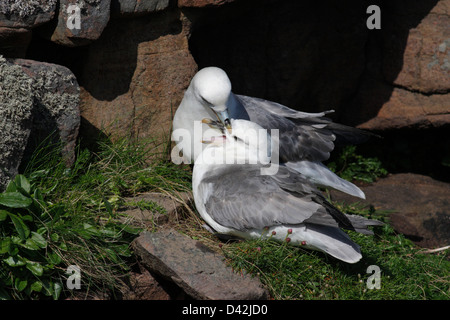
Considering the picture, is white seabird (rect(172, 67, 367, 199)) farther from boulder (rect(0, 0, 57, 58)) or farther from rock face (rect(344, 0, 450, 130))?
rock face (rect(344, 0, 450, 130))

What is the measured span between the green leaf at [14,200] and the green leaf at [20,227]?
60 millimetres

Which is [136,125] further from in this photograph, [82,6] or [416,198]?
[416,198]

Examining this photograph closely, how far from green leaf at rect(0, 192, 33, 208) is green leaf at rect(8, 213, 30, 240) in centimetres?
6

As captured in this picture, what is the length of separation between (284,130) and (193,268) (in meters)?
1.56

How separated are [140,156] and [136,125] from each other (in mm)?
379

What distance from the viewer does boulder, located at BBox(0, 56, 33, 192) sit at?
3.53m

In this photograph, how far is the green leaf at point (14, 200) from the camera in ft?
10.7

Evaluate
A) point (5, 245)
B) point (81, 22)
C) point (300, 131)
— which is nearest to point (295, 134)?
point (300, 131)

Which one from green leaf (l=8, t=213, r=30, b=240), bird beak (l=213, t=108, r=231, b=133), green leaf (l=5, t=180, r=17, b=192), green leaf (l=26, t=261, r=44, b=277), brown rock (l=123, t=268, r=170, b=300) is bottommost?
brown rock (l=123, t=268, r=170, b=300)

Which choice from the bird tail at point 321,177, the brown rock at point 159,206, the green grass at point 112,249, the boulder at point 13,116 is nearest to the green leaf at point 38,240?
the green grass at point 112,249

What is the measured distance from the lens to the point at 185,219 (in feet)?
13.8

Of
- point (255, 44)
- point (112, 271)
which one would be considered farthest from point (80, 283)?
point (255, 44)

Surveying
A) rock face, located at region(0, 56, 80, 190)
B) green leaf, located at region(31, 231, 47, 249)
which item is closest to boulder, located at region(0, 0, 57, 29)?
rock face, located at region(0, 56, 80, 190)

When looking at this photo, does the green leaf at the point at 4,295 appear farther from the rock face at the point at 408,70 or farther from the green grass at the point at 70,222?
the rock face at the point at 408,70
